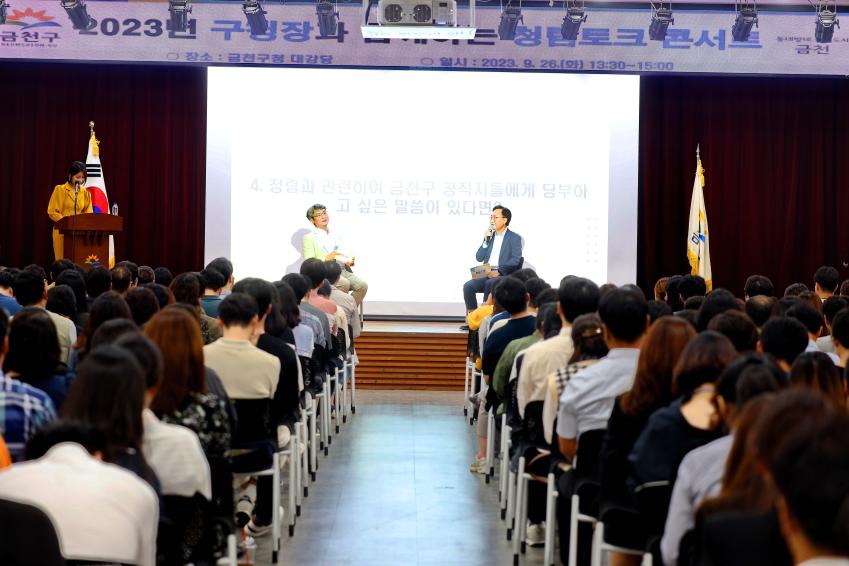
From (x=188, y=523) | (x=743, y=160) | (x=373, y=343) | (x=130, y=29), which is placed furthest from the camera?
(x=743, y=160)

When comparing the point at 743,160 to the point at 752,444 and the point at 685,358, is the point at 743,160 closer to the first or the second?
the point at 685,358

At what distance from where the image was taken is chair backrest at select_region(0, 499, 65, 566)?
168 centimetres

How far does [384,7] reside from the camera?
28.7ft

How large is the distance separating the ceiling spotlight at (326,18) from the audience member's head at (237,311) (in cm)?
598

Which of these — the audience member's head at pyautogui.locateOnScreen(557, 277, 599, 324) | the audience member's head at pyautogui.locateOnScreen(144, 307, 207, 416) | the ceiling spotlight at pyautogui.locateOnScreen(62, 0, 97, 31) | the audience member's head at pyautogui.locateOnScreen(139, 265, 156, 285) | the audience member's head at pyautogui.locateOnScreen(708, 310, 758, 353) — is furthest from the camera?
the ceiling spotlight at pyautogui.locateOnScreen(62, 0, 97, 31)

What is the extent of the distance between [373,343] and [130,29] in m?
3.76

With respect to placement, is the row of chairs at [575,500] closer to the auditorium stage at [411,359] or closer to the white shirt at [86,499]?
the white shirt at [86,499]

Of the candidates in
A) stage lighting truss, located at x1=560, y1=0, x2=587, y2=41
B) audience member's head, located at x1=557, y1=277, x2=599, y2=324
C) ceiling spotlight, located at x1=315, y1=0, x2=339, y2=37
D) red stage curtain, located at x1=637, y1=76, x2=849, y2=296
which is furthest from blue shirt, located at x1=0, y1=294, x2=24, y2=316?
red stage curtain, located at x1=637, y1=76, x2=849, y2=296

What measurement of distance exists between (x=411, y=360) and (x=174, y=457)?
6.82m

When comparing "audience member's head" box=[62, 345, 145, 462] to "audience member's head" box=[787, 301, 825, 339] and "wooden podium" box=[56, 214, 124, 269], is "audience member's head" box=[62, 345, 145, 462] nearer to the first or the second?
"audience member's head" box=[787, 301, 825, 339]

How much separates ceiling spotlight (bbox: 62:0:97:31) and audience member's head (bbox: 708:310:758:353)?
764cm

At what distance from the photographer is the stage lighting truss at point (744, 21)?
9.52 meters

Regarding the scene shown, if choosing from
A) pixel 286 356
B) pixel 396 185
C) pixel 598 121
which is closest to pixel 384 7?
pixel 396 185

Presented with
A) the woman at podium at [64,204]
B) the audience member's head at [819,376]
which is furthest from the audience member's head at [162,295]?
the woman at podium at [64,204]
